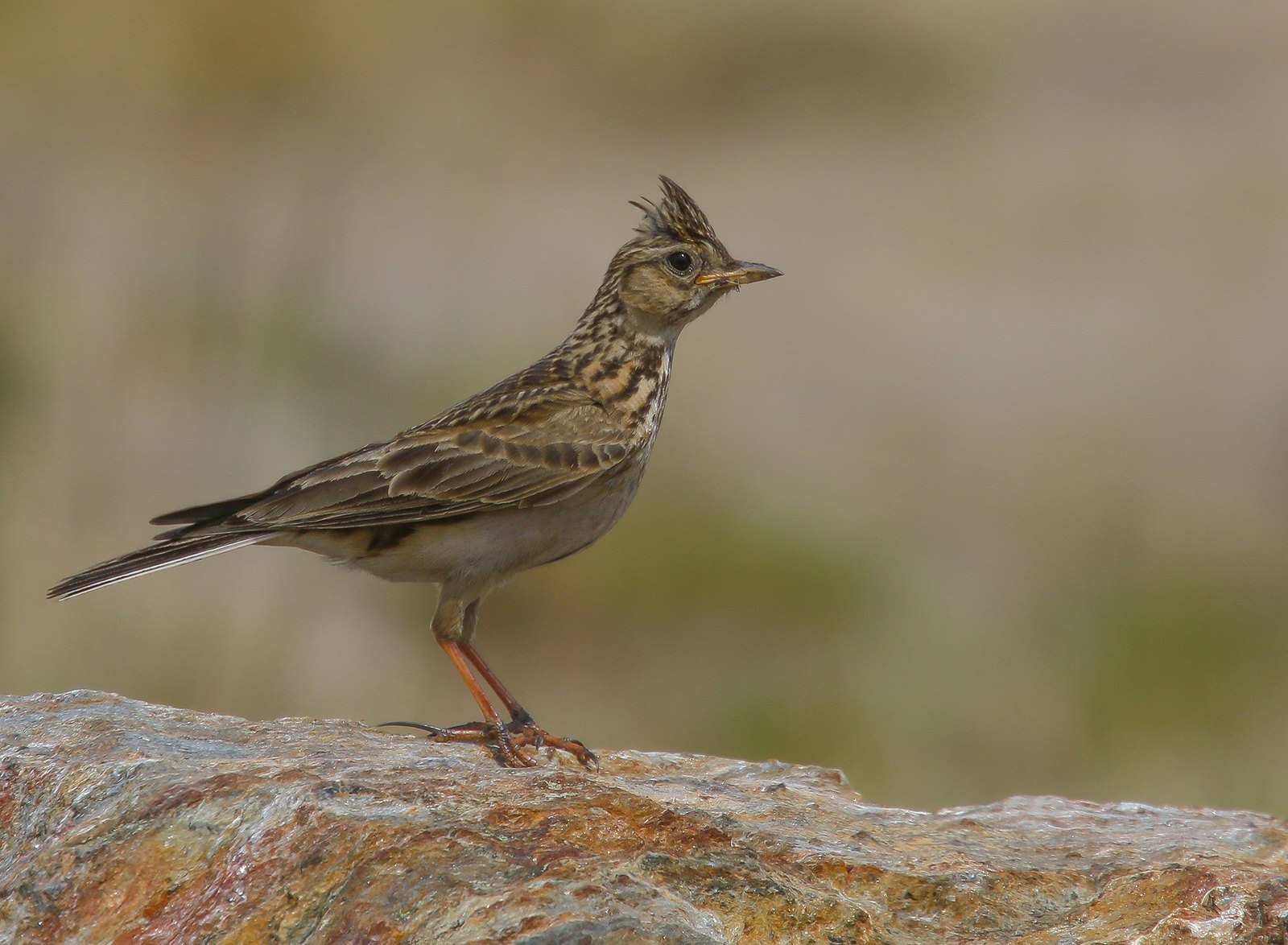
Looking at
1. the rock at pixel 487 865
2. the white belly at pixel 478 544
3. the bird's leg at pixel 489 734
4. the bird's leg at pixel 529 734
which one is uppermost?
the white belly at pixel 478 544

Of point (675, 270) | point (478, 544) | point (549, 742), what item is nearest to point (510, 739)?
point (549, 742)

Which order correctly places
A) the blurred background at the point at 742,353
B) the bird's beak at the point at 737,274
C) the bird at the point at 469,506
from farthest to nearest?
1. the blurred background at the point at 742,353
2. the bird's beak at the point at 737,274
3. the bird at the point at 469,506

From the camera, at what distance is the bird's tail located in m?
5.93

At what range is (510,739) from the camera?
6012 mm

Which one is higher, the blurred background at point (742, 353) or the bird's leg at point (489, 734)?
the blurred background at point (742, 353)

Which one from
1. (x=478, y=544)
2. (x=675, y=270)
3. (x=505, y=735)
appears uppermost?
(x=675, y=270)

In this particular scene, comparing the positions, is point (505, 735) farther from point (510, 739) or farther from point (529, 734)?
point (529, 734)

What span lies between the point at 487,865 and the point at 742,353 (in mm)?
15447

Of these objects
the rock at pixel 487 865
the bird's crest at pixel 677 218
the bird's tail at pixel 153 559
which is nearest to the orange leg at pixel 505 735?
the rock at pixel 487 865

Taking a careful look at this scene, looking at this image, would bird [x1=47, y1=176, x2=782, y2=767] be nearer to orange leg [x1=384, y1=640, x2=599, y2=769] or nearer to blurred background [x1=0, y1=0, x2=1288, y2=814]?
orange leg [x1=384, y1=640, x2=599, y2=769]

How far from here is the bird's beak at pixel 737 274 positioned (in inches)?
288

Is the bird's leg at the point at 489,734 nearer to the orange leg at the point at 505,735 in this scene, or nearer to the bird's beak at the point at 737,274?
the orange leg at the point at 505,735

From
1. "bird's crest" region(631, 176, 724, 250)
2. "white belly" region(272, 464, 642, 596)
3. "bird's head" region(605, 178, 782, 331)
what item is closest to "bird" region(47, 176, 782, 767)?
"white belly" region(272, 464, 642, 596)

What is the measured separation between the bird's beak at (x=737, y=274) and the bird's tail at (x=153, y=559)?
2238 millimetres
